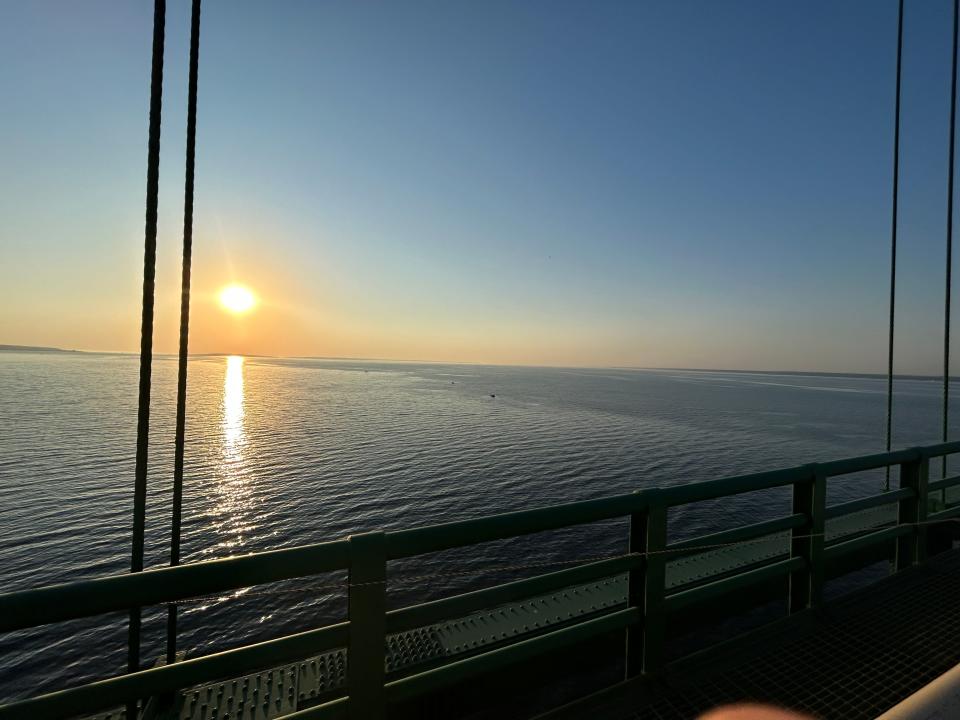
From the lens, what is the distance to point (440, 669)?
2811 millimetres

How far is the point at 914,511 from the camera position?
17.7 ft

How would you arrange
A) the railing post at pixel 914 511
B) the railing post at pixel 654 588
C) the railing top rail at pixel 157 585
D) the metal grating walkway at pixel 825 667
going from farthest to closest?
the railing post at pixel 914 511 → the railing post at pixel 654 588 → the metal grating walkway at pixel 825 667 → the railing top rail at pixel 157 585

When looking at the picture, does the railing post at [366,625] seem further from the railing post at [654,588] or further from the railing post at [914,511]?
the railing post at [914,511]

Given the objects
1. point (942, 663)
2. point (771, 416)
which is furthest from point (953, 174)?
point (771, 416)

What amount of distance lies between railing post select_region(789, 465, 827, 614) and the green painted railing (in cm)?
1

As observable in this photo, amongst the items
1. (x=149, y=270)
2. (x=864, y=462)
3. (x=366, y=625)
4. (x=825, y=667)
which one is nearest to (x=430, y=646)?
(x=825, y=667)

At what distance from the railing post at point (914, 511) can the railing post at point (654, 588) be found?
3.84 m

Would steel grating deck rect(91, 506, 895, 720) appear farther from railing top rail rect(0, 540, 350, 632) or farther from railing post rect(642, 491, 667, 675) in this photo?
railing top rail rect(0, 540, 350, 632)

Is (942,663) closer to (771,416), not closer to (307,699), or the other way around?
(307,699)

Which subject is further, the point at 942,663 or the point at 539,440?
the point at 539,440

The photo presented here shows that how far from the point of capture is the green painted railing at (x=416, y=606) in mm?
1993

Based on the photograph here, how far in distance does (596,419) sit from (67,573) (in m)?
42.6

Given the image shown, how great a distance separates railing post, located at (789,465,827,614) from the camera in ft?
14.4

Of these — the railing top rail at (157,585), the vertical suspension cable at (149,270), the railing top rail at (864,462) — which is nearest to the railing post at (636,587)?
the railing top rail at (864,462)
